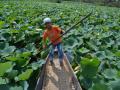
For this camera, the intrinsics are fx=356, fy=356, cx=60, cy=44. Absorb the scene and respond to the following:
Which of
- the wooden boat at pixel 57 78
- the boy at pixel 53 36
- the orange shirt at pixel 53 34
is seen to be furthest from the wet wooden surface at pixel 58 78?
the orange shirt at pixel 53 34

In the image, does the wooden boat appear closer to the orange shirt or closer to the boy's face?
the orange shirt

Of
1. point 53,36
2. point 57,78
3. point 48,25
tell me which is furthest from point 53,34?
point 57,78

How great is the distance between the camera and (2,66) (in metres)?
4.55

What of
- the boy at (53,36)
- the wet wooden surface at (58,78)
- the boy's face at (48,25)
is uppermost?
the boy's face at (48,25)

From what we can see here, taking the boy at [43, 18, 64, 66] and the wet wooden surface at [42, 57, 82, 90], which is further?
the boy at [43, 18, 64, 66]

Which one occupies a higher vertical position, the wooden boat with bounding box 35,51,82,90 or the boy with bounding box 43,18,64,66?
the boy with bounding box 43,18,64,66

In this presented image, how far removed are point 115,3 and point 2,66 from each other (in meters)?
47.8

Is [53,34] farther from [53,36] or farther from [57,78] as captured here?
[57,78]

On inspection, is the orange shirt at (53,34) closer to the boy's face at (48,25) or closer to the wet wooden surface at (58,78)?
the boy's face at (48,25)

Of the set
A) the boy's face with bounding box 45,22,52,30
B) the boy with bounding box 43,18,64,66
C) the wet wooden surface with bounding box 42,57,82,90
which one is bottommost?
the wet wooden surface with bounding box 42,57,82,90

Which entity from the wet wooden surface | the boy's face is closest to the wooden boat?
the wet wooden surface

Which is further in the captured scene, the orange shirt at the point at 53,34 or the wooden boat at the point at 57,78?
the orange shirt at the point at 53,34

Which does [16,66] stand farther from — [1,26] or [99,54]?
[1,26]

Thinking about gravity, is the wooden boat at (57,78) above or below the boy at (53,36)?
below
